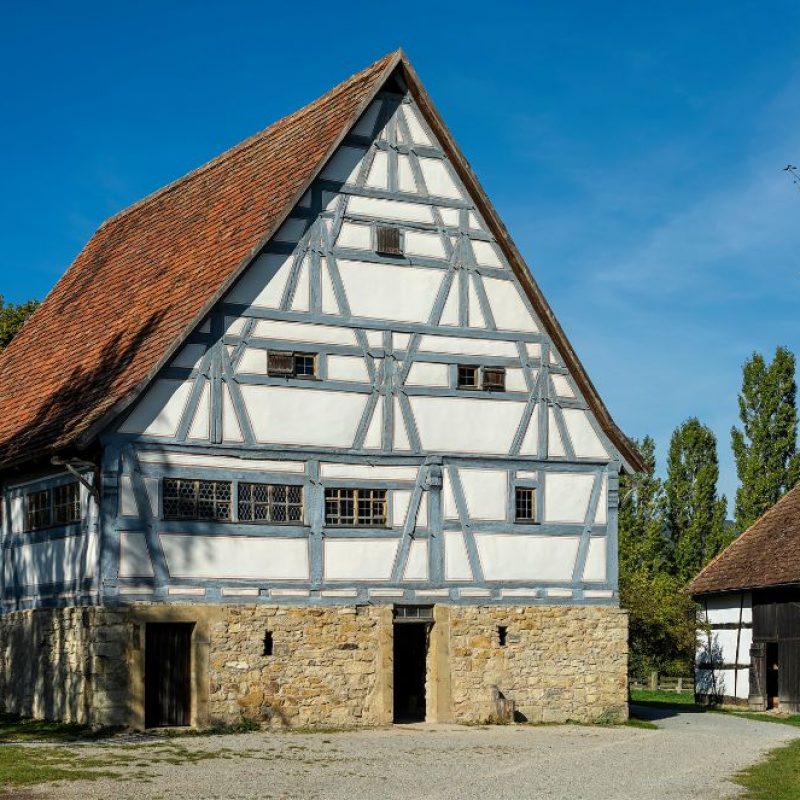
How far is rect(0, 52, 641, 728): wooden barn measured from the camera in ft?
86.4

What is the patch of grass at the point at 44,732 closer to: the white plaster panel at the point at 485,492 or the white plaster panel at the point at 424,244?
the white plaster panel at the point at 485,492

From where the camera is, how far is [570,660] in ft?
98.7

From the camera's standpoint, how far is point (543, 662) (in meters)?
29.8

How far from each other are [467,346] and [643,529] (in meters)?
31.8

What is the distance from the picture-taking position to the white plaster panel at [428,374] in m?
29.1

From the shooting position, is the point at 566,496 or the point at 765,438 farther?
the point at 765,438

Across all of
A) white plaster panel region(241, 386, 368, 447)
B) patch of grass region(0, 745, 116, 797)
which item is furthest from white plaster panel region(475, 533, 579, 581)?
patch of grass region(0, 745, 116, 797)

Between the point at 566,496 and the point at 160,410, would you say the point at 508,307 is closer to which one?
the point at 566,496

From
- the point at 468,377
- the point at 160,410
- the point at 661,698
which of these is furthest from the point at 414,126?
the point at 661,698

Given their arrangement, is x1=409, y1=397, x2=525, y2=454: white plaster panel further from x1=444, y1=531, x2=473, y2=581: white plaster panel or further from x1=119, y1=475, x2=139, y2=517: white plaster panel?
x1=119, y1=475, x2=139, y2=517: white plaster panel

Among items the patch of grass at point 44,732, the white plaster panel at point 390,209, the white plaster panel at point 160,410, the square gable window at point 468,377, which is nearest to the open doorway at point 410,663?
the square gable window at point 468,377

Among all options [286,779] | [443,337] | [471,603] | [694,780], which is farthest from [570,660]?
[286,779]

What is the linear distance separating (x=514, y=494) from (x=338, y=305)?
5.12 meters

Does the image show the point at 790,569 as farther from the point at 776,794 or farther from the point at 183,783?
the point at 183,783
